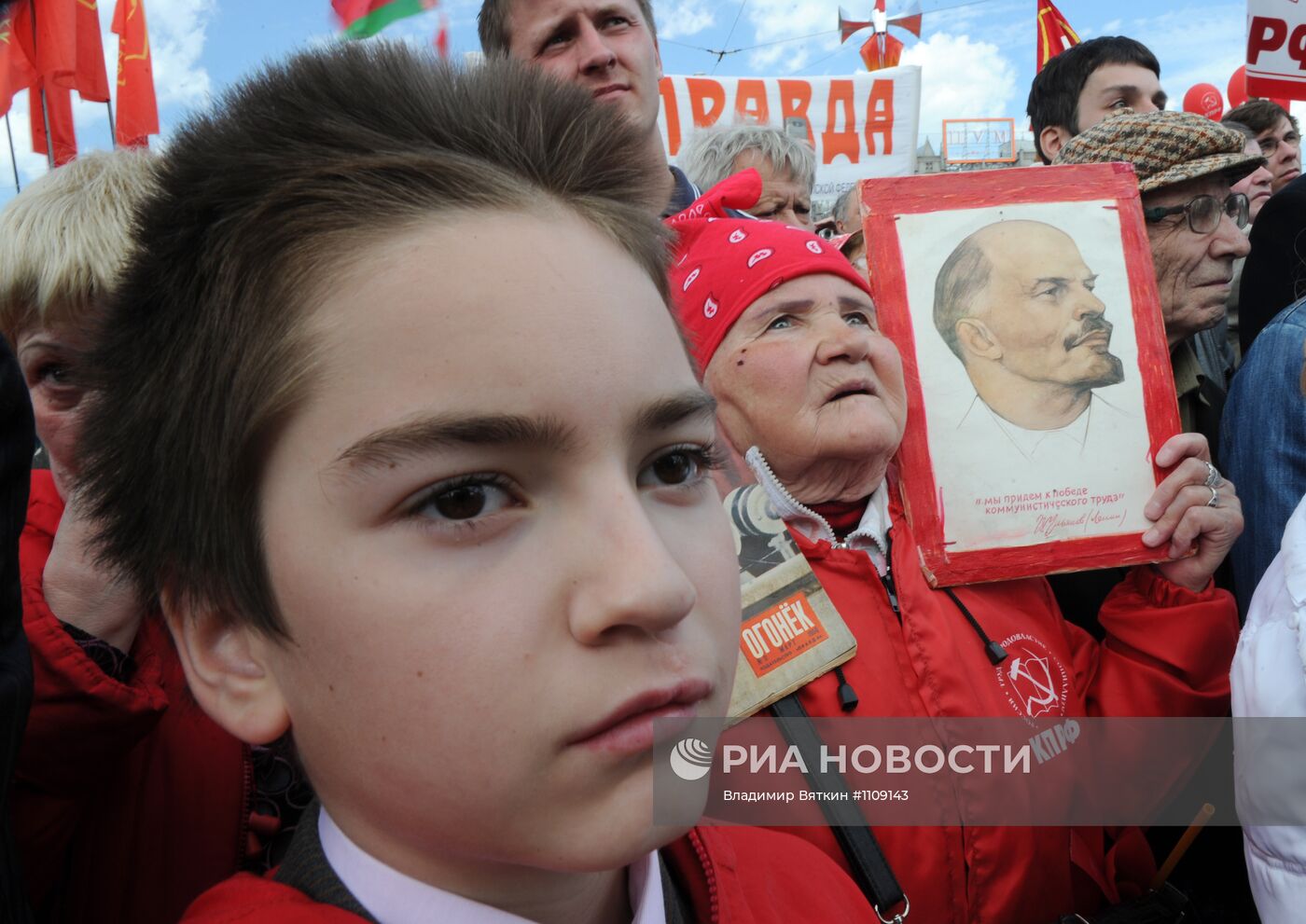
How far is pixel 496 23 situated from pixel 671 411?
2321 millimetres

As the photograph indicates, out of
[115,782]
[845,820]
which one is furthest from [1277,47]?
[115,782]

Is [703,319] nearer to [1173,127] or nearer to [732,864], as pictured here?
[732,864]

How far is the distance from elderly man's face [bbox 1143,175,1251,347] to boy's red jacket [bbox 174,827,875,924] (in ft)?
6.04

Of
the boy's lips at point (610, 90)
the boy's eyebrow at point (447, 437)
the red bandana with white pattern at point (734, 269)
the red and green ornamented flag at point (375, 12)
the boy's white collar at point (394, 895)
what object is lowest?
the boy's white collar at point (394, 895)

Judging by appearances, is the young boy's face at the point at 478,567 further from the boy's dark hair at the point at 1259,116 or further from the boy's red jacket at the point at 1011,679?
the boy's dark hair at the point at 1259,116

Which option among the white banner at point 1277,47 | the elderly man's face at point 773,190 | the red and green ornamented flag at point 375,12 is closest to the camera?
the red and green ornamented flag at point 375,12

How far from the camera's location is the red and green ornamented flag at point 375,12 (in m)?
2.87

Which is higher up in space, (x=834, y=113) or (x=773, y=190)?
(x=773, y=190)

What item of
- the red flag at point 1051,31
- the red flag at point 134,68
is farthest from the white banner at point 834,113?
the red flag at point 134,68

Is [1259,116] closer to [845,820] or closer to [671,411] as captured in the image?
[845,820]

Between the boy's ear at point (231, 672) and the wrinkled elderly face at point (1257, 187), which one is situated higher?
the boy's ear at point (231, 672)

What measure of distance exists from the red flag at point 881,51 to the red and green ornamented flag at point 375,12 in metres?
10.6

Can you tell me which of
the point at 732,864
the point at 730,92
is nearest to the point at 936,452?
the point at 732,864

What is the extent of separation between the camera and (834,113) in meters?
7.36
